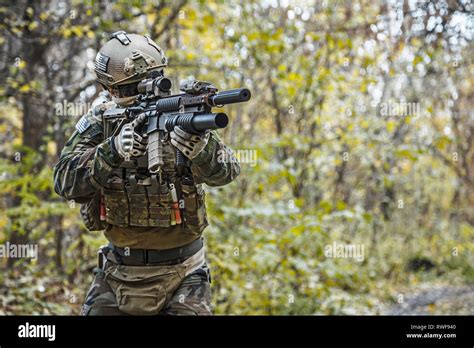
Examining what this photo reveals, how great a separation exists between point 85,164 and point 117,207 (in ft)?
0.93

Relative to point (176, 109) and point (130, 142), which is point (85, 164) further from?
point (176, 109)

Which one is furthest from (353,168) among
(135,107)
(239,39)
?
(135,107)

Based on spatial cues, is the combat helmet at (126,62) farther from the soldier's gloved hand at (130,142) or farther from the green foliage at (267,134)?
the green foliage at (267,134)

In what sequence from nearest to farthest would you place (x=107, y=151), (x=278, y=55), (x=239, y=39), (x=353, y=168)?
(x=107, y=151) < (x=239, y=39) < (x=278, y=55) < (x=353, y=168)

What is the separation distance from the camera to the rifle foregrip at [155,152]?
2.79 metres

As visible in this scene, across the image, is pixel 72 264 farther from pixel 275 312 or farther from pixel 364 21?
pixel 364 21

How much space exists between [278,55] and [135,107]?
4376 millimetres

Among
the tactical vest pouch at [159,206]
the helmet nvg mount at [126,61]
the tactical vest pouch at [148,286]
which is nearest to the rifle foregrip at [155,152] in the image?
the tactical vest pouch at [159,206]

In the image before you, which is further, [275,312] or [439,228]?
[439,228]

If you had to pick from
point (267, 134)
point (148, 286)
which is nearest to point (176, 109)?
point (148, 286)

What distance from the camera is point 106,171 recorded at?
2.90m

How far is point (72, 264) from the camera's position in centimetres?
609

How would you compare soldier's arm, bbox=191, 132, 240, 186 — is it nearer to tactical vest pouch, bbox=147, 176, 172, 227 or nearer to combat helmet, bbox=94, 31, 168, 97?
tactical vest pouch, bbox=147, 176, 172, 227

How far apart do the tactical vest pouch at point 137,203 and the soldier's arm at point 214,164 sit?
0.30 meters
